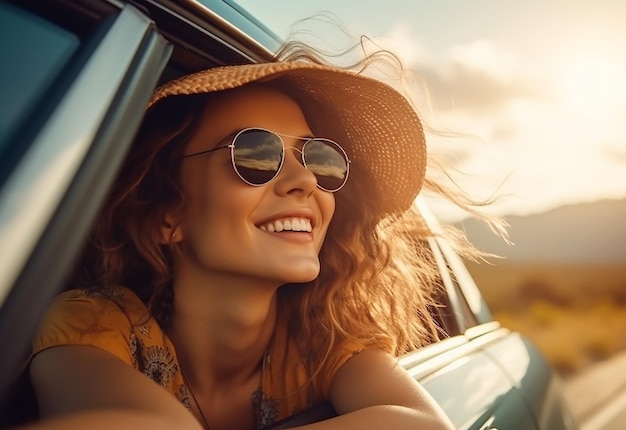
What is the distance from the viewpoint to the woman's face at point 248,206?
185cm

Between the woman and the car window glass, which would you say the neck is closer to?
the woman

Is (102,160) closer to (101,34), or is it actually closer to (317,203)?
(101,34)

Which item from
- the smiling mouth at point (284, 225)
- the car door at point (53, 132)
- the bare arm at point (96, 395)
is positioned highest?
the smiling mouth at point (284, 225)

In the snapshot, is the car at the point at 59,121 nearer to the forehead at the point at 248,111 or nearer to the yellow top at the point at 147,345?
the yellow top at the point at 147,345

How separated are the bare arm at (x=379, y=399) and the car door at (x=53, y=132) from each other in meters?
0.70

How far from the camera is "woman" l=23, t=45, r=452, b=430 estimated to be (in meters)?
1.78

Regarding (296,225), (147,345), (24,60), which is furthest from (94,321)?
(24,60)

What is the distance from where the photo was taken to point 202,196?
194 cm

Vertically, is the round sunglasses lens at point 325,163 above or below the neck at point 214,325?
above

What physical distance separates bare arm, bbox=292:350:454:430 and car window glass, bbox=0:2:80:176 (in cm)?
80

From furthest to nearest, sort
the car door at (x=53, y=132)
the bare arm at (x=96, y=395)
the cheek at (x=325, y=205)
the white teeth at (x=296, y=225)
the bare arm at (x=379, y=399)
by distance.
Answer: the cheek at (x=325, y=205) → the white teeth at (x=296, y=225) → the bare arm at (x=379, y=399) → the bare arm at (x=96, y=395) → the car door at (x=53, y=132)

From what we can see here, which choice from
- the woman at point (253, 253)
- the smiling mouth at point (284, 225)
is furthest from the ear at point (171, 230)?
the smiling mouth at point (284, 225)

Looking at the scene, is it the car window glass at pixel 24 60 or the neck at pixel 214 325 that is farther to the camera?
the neck at pixel 214 325

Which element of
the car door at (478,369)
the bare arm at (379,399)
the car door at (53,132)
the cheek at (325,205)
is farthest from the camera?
the car door at (478,369)
